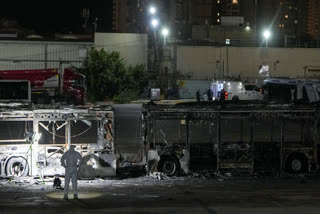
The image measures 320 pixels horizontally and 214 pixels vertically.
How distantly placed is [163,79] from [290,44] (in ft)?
66.4

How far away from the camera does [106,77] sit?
49.2 m

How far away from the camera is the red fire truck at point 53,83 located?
42.5m

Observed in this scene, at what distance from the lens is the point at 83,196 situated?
13547 millimetres

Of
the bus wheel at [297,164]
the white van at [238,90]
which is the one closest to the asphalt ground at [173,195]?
the bus wheel at [297,164]

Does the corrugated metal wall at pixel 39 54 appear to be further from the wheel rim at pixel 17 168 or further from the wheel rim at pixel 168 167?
the wheel rim at pixel 168 167

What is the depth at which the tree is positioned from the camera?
4919 cm

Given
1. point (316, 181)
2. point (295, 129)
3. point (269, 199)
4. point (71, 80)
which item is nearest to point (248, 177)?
point (316, 181)

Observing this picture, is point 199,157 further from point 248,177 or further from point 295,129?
point 295,129

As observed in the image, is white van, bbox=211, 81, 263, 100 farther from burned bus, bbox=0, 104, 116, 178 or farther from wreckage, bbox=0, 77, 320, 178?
burned bus, bbox=0, 104, 116, 178

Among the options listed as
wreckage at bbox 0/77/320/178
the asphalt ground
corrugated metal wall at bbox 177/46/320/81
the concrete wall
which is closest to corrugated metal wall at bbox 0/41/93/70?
the concrete wall

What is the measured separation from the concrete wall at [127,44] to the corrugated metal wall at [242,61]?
420 cm

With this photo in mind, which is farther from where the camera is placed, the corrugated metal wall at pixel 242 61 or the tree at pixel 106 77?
the corrugated metal wall at pixel 242 61

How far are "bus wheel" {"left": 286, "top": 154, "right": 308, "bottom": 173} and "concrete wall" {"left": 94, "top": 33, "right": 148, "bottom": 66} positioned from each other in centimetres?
4042

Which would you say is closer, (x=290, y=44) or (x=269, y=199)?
(x=269, y=199)
